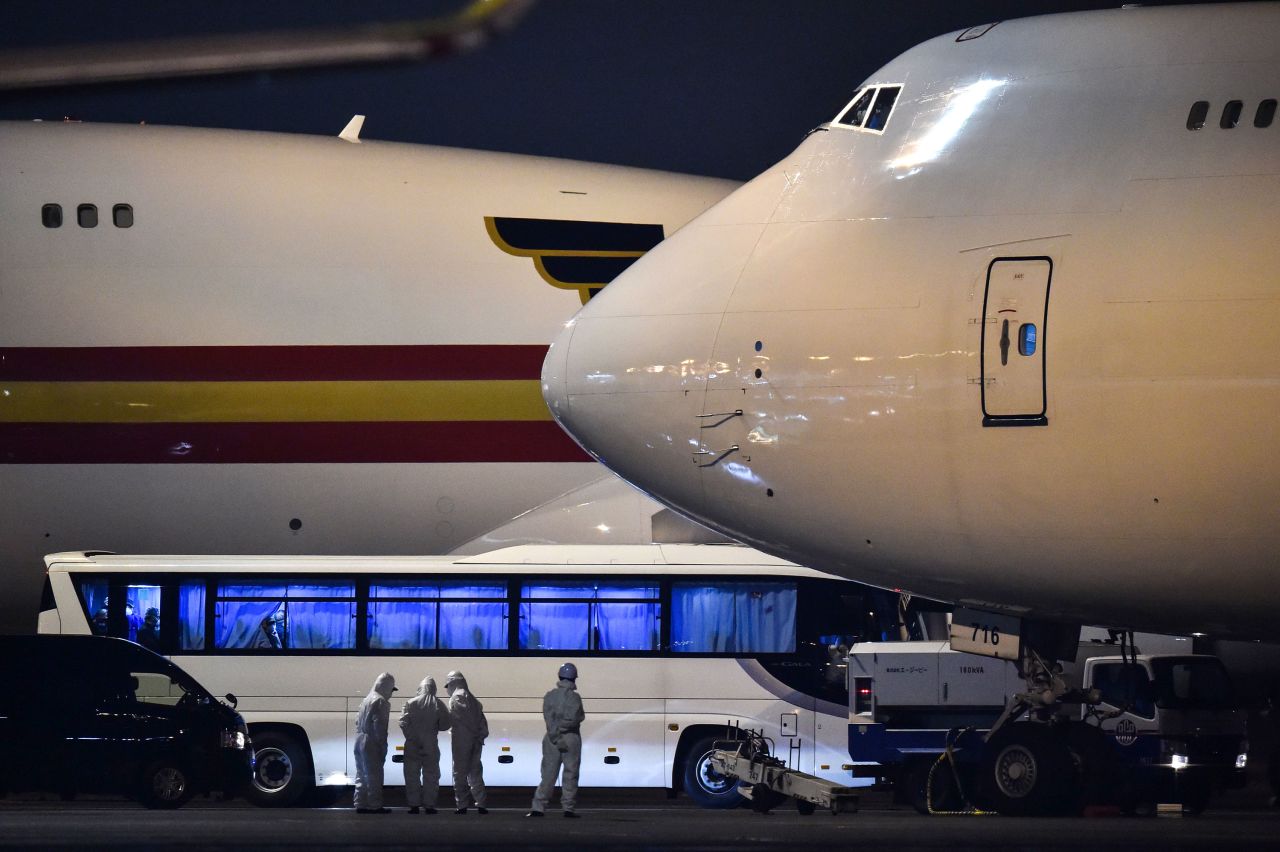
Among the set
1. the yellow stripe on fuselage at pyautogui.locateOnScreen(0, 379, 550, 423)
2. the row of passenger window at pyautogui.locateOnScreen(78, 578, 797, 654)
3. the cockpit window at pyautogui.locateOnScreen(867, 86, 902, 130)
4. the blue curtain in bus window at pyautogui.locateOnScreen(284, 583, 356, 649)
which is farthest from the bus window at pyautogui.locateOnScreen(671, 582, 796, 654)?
the cockpit window at pyautogui.locateOnScreen(867, 86, 902, 130)

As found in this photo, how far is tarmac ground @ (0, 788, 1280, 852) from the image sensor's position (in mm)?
12789

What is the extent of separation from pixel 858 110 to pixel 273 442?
1081cm

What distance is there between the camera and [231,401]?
2098cm

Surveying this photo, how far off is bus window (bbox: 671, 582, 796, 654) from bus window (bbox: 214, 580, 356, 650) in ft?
11.6

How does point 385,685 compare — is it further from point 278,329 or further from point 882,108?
point 882,108

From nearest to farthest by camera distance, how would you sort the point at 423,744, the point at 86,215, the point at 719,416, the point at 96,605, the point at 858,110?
the point at 719,416
the point at 858,110
the point at 423,744
the point at 96,605
the point at 86,215

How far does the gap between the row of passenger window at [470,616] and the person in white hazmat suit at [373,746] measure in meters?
1.75

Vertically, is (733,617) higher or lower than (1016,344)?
lower

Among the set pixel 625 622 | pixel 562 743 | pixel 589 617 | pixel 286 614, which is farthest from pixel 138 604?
pixel 562 743

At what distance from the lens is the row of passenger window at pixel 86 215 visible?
21.2m

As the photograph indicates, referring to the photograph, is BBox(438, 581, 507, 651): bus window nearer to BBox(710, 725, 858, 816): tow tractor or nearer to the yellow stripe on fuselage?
the yellow stripe on fuselage

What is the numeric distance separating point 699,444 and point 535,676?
9.16m

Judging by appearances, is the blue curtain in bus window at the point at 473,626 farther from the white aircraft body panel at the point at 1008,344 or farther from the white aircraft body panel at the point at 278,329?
the white aircraft body panel at the point at 1008,344

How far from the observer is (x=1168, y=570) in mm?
A: 10195
